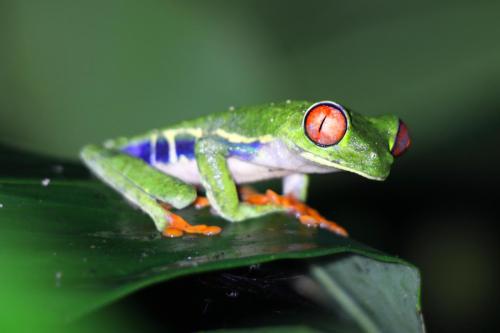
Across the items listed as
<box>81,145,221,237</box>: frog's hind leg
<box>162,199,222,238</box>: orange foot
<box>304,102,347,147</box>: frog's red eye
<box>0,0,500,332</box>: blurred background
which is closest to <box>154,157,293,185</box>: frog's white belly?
<box>81,145,221,237</box>: frog's hind leg

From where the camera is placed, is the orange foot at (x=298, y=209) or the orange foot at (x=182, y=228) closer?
the orange foot at (x=182, y=228)

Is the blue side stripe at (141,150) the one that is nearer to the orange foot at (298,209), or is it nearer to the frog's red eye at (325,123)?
the orange foot at (298,209)

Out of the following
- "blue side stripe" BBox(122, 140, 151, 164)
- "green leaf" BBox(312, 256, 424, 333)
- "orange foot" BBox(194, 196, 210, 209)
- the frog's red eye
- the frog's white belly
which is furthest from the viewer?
"blue side stripe" BBox(122, 140, 151, 164)

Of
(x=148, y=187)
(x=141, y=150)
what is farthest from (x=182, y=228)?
(x=141, y=150)

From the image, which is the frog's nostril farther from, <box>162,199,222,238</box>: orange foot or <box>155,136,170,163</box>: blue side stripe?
<box>155,136,170,163</box>: blue side stripe

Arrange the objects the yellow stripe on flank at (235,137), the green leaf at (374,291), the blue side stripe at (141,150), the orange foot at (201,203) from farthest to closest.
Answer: the blue side stripe at (141,150) → the yellow stripe on flank at (235,137) → the orange foot at (201,203) → the green leaf at (374,291)

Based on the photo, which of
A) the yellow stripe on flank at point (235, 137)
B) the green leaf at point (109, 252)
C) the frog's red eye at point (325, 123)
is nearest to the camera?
the green leaf at point (109, 252)

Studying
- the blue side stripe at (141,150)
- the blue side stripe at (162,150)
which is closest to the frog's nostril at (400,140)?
the blue side stripe at (162,150)
